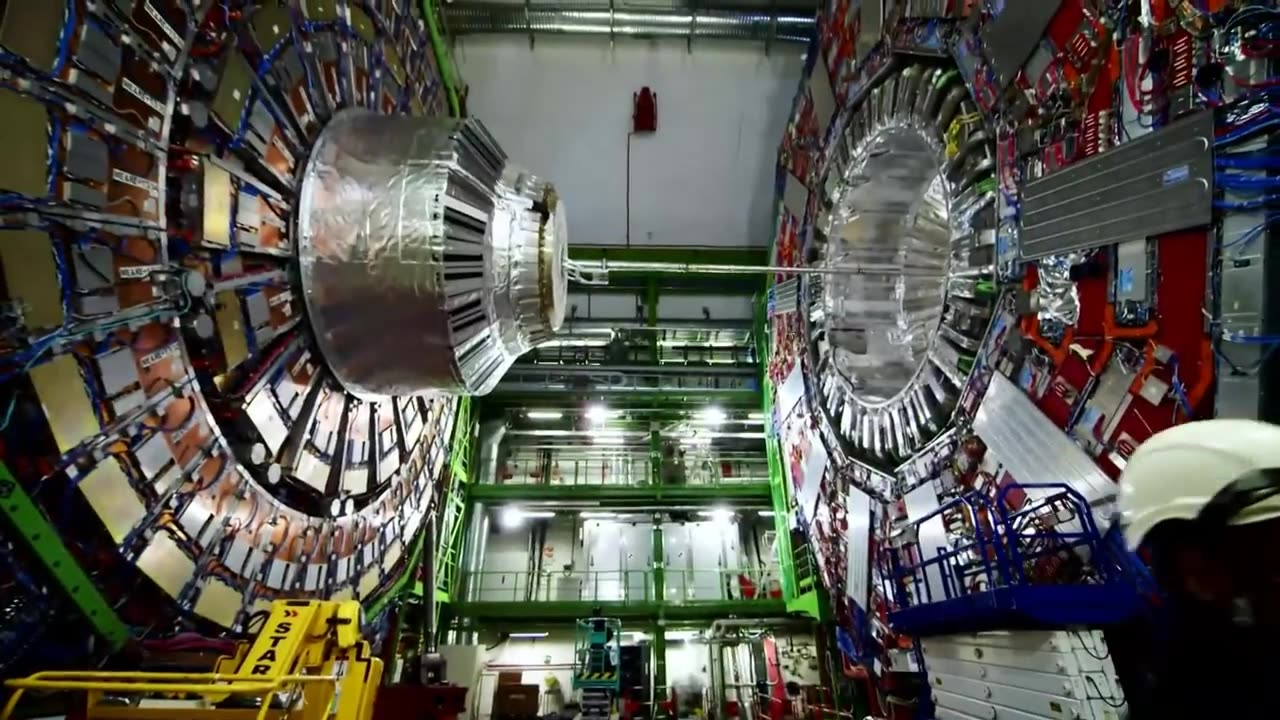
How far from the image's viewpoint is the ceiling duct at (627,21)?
7.11 metres

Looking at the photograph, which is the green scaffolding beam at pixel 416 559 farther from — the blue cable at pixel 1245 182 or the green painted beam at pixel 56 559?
the blue cable at pixel 1245 182

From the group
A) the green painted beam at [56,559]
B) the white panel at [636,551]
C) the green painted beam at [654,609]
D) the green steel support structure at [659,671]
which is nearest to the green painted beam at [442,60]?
the green painted beam at [56,559]

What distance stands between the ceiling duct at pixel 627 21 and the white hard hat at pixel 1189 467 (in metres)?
6.77

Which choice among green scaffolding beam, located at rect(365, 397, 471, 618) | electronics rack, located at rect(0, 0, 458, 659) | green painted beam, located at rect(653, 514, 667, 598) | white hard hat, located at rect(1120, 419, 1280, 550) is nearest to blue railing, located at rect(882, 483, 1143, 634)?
white hard hat, located at rect(1120, 419, 1280, 550)

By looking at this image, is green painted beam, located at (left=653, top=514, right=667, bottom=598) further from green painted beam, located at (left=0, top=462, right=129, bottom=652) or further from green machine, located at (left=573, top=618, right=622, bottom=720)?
green painted beam, located at (left=0, top=462, right=129, bottom=652)

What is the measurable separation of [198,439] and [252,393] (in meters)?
0.34

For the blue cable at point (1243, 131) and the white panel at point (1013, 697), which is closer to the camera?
the blue cable at point (1243, 131)

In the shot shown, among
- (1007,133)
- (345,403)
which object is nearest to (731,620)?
(345,403)

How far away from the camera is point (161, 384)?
260 centimetres

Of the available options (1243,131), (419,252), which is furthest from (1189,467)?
(419,252)

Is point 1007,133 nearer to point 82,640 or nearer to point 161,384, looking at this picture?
point 161,384

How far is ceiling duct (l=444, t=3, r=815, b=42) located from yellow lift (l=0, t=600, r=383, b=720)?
240 inches

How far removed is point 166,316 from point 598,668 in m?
7.19

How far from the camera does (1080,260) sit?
283 centimetres
